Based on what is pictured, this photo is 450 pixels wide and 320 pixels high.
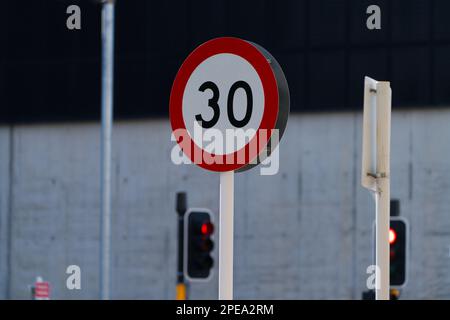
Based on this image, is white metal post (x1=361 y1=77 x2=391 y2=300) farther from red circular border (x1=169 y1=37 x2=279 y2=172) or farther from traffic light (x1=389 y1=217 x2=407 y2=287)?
traffic light (x1=389 y1=217 x2=407 y2=287)

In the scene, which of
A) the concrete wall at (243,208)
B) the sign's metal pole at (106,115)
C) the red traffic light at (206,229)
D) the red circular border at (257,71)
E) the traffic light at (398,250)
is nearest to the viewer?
the red circular border at (257,71)

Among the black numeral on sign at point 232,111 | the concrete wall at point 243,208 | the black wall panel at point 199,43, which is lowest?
the concrete wall at point 243,208

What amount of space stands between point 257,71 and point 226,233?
667 millimetres

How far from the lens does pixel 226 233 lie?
A: 15.6ft

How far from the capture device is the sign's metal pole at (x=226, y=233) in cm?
472

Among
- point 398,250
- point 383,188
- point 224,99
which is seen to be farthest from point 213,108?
point 398,250

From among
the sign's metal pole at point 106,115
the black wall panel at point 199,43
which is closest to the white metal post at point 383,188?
the sign's metal pole at point 106,115

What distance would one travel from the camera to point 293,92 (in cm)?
2592

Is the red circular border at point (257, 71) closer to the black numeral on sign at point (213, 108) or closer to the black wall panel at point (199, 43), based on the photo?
the black numeral on sign at point (213, 108)

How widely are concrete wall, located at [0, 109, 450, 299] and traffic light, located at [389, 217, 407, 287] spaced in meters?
9.72

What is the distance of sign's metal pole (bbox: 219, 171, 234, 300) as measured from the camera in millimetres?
4719

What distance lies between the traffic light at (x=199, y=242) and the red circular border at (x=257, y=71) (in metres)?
10.8
